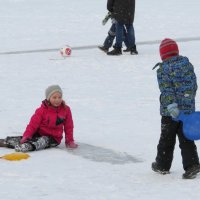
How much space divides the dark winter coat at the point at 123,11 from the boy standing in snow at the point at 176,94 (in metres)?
8.08

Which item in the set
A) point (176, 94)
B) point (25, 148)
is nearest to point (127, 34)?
point (25, 148)

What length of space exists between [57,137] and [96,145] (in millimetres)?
459

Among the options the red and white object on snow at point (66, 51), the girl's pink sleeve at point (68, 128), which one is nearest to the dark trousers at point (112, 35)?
the red and white object on snow at point (66, 51)

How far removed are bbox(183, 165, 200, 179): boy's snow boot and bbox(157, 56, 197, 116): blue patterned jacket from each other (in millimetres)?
485

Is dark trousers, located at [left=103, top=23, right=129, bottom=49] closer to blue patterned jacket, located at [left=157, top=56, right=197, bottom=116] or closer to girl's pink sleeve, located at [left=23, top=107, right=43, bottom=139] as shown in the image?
girl's pink sleeve, located at [left=23, top=107, right=43, bottom=139]

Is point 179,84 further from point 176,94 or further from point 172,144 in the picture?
point 172,144

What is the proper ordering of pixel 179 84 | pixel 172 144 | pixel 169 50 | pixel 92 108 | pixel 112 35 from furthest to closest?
pixel 112 35
pixel 92 108
pixel 172 144
pixel 169 50
pixel 179 84

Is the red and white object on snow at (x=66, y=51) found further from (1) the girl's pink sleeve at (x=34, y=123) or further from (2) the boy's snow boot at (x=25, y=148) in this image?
(2) the boy's snow boot at (x=25, y=148)

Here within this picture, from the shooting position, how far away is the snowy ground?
18.7ft

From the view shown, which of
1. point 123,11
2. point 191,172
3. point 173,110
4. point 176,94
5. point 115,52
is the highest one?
point 123,11

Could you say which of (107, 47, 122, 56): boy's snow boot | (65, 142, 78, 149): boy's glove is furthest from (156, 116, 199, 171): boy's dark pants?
(107, 47, 122, 56): boy's snow boot

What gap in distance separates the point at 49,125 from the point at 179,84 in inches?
78.2

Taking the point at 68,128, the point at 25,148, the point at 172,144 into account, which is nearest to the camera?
the point at 172,144

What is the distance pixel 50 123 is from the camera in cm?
729
